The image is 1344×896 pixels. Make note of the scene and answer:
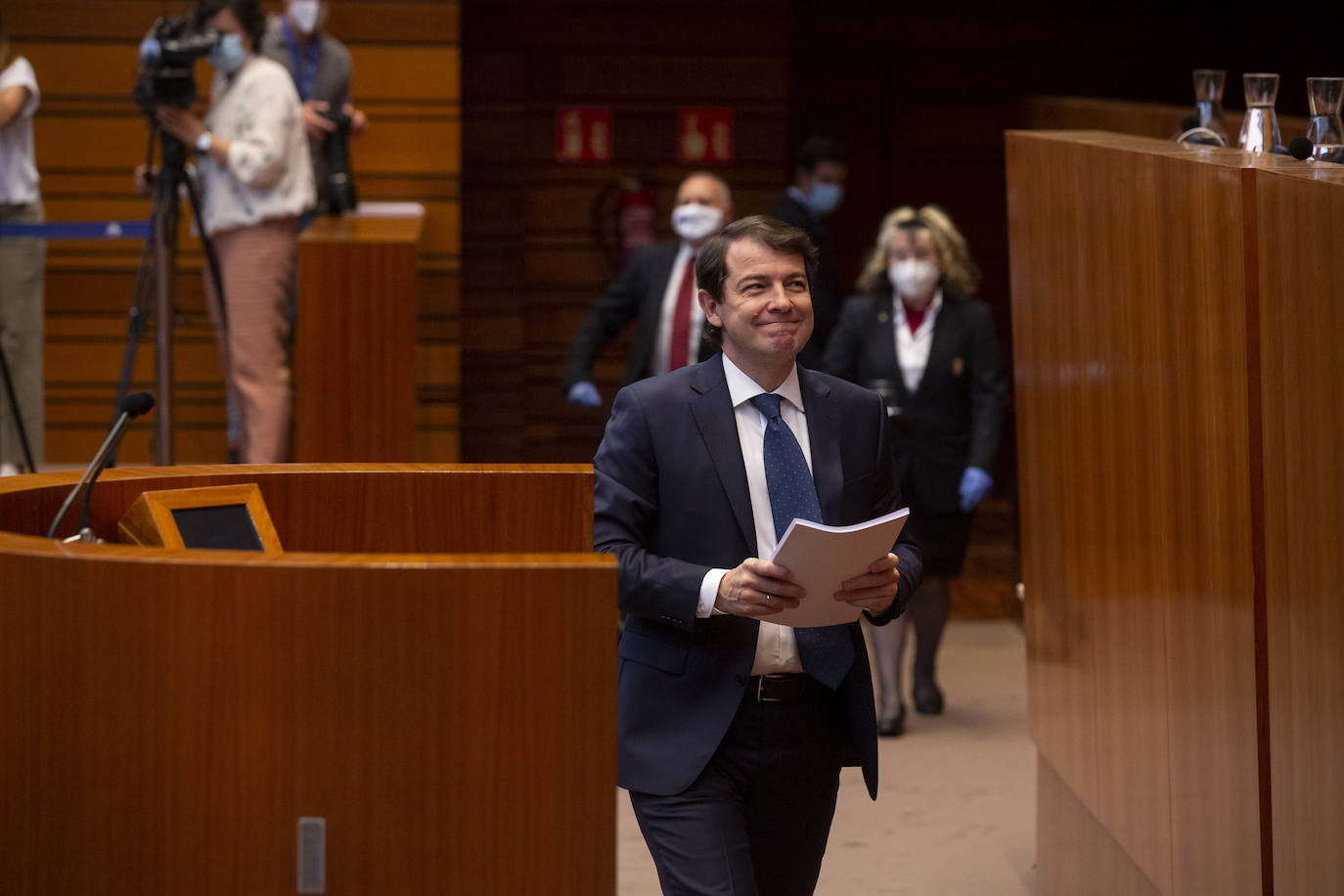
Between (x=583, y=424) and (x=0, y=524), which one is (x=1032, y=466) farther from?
(x=583, y=424)

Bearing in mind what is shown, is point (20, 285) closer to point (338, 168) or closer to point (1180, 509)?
point (338, 168)

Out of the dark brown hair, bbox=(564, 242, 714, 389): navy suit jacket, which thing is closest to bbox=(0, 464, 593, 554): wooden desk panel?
the dark brown hair

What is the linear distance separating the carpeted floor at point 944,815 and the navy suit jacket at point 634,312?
4.84 feet

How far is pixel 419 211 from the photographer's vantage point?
7621 mm

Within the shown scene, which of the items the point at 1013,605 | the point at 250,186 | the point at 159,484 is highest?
the point at 250,186

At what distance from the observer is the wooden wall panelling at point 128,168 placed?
794 centimetres

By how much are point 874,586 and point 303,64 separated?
16.9 feet

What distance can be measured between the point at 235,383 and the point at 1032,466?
308cm

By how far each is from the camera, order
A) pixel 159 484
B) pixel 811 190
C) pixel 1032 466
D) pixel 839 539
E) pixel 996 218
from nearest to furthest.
→ pixel 839 539
pixel 159 484
pixel 1032 466
pixel 811 190
pixel 996 218

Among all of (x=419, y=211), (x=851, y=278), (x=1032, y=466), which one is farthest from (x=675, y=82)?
(x=1032, y=466)

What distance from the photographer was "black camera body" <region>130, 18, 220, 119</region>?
586 cm

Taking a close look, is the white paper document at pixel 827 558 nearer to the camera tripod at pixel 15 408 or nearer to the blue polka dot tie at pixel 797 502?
the blue polka dot tie at pixel 797 502

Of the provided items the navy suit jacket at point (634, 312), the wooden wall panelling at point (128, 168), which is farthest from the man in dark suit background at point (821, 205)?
the wooden wall panelling at point (128, 168)

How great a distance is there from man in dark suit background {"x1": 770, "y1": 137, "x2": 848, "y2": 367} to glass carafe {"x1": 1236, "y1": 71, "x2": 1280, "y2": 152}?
3.03 meters
